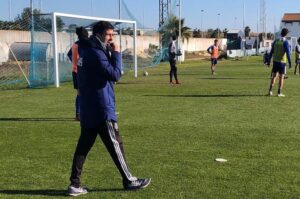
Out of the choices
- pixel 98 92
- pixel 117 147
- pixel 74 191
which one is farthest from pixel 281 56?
pixel 74 191

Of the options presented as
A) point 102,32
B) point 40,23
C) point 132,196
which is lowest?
point 132,196

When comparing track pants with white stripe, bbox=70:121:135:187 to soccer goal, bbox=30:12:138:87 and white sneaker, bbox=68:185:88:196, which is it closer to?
white sneaker, bbox=68:185:88:196

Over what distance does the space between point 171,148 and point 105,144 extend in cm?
261

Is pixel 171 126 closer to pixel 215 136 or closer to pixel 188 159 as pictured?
pixel 215 136

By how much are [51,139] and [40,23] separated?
12904mm

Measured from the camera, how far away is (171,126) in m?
10.6

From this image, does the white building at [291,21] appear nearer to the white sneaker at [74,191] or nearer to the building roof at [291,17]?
the building roof at [291,17]

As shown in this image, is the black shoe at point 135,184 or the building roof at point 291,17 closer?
the black shoe at point 135,184

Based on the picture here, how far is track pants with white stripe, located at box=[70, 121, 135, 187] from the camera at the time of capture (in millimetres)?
5879

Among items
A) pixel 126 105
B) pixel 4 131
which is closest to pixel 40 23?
pixel 126 105

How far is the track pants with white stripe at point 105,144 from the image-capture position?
5.88 m

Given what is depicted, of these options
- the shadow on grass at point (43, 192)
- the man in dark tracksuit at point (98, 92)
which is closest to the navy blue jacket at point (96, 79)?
the man in dark tracksuit at point (98, 92)

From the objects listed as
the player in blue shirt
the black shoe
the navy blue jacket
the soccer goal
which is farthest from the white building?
the navy blue jacket

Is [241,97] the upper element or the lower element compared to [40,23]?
lower
